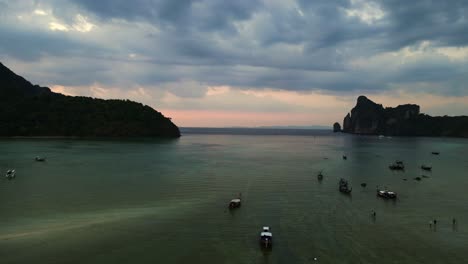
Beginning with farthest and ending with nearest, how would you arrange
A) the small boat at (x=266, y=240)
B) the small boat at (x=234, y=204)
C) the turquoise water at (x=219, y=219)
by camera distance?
1. the small boat at (x=234, y=204)
2. the small boat at (x=266, y=240)
3. the turquoise water at (x=219, y=219)

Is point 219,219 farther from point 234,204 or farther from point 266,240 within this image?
point 266,240

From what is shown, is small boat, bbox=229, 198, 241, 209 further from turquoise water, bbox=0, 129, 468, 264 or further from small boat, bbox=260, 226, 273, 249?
small boat, bbox=260, 226, 273, 249

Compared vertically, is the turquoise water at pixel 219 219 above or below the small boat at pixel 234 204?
below

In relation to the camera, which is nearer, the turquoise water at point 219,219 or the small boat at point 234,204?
the turquoise water at point 219,219

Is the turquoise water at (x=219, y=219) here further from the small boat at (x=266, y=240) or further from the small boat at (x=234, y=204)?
the small boat at (x=234, y=204)

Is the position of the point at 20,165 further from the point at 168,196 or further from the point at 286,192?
the point at 286,192

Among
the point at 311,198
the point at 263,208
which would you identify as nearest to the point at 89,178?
the point at 263,208

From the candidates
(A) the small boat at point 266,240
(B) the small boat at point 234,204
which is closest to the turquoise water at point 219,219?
(A) the small boat at point 266,240

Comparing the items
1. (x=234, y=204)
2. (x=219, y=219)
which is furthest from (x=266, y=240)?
(x=234, y=204)

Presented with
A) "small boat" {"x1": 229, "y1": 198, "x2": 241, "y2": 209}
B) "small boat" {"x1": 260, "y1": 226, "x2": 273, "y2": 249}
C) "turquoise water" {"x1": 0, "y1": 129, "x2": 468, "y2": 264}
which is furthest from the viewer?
"small boat" {"x1": 229, "y1": 198, "x2": 241, "y2": 209}

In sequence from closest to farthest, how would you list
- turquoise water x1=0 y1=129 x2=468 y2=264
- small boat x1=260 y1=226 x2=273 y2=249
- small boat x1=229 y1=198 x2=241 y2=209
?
turquoise water x1=0 y1=129 x2=468 y2=264
small boat x1=260 y1=226 x2=273 y2=249
small boat x1=229 y1=198 x2=241 y2=209

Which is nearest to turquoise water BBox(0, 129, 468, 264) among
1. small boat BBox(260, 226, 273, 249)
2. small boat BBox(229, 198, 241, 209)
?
small boat BBox(260, 226, 273, 249)

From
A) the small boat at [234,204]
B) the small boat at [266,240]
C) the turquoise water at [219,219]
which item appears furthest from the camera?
the small boat at [234,204]
